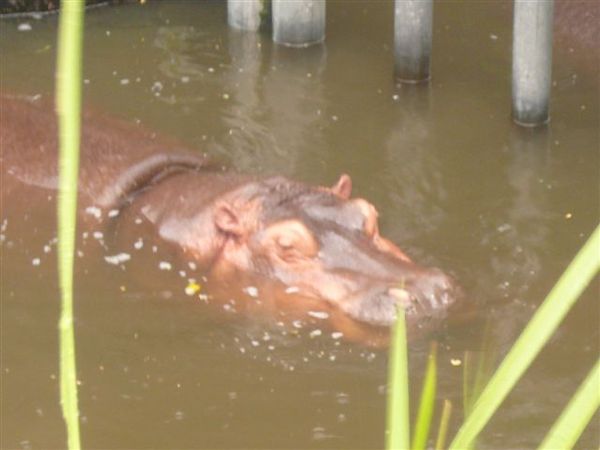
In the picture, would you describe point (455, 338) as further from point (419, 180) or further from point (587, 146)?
point (587, 146)

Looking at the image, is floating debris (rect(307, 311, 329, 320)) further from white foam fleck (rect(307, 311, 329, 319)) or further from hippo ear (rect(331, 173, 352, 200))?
hippo ear (rect(331, 173, 352, 200))

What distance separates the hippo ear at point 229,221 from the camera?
15.1 feet

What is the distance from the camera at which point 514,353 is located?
0.93m

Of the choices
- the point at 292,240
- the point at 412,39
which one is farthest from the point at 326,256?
the point at 412,39

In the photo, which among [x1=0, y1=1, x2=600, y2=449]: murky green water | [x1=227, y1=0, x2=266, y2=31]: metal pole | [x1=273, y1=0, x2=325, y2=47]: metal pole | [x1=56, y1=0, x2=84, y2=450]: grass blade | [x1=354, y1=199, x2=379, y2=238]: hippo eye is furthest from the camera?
[x1=227, y1=0, x2=266, y2=31]: metal pole

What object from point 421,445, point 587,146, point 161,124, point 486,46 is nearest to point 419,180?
point 587,146

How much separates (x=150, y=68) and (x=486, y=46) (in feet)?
5.87

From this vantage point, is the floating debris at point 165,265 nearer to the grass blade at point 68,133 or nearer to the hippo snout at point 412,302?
the hippo snout at point 412,302

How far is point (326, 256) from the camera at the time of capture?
443 centimetres

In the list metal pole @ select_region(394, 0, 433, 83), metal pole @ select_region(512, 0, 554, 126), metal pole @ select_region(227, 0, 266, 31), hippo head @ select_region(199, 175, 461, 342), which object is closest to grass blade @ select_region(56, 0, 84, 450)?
hippo head @ select_region(199, 175, 461, 342)

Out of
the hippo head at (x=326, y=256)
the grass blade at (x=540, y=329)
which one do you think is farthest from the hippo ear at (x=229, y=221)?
the grass blade at (x=540, y=329)

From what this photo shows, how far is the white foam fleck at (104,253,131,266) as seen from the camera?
15.7 feet

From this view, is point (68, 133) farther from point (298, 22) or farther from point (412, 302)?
point (298, 22)

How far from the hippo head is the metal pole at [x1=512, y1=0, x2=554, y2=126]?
1.43m
